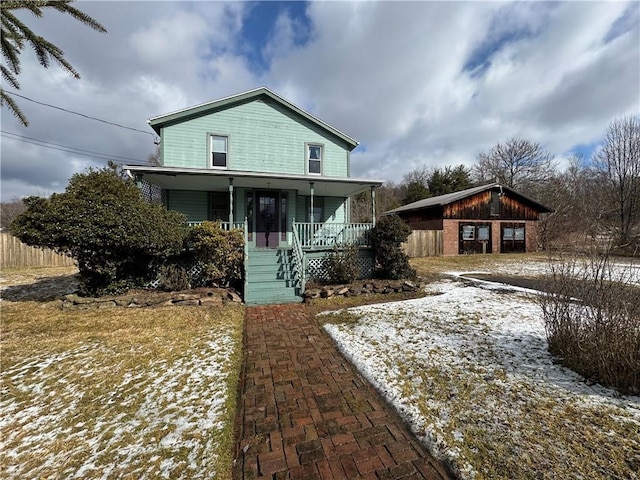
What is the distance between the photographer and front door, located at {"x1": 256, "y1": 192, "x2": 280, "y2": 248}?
1216cm

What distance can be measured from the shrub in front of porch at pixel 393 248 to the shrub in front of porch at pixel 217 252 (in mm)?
4702

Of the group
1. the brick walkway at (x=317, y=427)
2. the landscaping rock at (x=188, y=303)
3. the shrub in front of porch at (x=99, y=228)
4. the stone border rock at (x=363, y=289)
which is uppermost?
the shrub in front of porch at (x=99, y=228)

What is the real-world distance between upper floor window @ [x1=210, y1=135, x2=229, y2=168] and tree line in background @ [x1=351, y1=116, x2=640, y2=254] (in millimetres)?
11732

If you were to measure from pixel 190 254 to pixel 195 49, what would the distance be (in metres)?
8.80

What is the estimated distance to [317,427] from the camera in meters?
2.77

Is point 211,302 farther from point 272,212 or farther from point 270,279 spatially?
point 272,212

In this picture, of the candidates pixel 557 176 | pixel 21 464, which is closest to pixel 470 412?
pixel 21 464

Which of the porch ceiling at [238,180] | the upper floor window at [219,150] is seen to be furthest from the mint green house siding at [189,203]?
the upper floor window at [219,150]

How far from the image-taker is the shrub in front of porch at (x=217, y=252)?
805 centimetres

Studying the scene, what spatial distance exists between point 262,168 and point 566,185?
97.2ft

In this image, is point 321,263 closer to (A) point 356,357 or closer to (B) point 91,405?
(A) point 356,357

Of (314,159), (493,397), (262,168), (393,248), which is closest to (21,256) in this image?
(262,168)

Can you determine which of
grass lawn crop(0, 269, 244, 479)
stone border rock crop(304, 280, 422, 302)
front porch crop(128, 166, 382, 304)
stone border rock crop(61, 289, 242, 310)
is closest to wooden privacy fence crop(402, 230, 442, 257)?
front porch crop(128, 166, 382, 304)

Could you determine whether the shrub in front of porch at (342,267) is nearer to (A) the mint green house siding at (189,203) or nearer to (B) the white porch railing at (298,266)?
(B) the white porch railing at (298,266)
